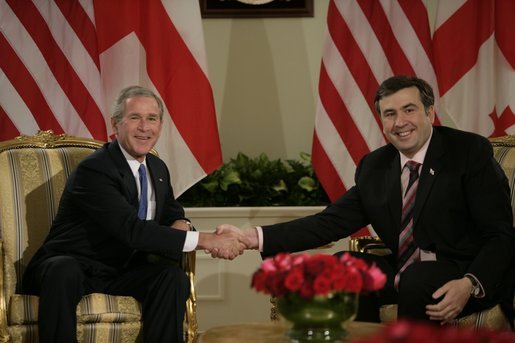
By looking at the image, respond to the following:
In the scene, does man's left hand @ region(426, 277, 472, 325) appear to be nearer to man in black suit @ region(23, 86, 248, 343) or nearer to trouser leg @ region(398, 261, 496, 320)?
trouser leg @ region(398, 261, 496, 320)

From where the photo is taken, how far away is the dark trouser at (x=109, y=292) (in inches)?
136

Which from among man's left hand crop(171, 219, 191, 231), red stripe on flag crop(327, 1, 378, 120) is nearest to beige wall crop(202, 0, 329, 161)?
red stripe on flag crop(327, 1, 378, 120)

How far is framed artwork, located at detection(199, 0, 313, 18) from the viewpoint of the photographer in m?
5.64

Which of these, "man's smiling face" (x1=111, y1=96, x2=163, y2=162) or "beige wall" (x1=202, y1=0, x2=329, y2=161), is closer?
"man's smiling face" (x1=111, y1=96, x2=163, y2=162)

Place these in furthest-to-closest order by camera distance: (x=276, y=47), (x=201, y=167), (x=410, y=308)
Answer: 1. (x=276, y=47)
2. (x=201, y=167)
3. (x=410, y=308)

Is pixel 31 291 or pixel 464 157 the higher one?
pixel 464 157

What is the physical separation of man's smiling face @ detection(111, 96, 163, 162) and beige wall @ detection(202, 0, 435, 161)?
1.88m

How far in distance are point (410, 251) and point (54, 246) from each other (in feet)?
5.13

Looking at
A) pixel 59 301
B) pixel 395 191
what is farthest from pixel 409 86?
pixel 59 301

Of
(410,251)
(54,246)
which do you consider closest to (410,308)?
(410,251)

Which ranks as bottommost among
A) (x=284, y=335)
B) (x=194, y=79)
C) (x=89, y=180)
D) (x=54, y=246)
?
(x=284, y=335)

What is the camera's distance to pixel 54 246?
12.4 feet

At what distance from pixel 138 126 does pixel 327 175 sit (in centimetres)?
156

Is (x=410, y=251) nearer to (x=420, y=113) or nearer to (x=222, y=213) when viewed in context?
(x=420, y=113)
